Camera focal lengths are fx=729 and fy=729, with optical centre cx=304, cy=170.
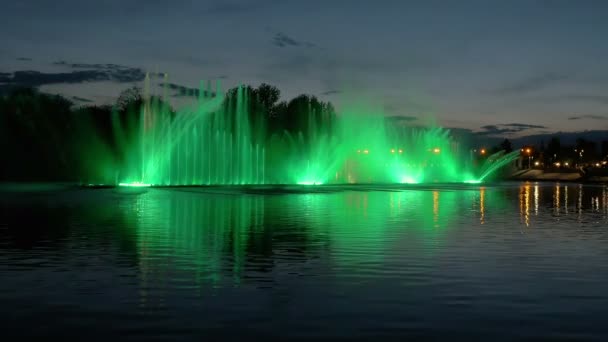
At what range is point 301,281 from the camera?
1341cm

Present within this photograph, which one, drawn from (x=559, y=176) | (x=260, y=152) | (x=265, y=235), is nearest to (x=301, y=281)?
(x=265, y=235)

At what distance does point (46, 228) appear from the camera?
24.0 metres

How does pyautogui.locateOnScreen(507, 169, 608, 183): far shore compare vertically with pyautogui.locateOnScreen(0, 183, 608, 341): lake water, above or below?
above

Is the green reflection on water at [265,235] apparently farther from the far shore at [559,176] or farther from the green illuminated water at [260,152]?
the far shore at [559,176]

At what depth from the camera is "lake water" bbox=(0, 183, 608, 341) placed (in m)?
9.61

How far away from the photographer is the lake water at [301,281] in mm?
9609

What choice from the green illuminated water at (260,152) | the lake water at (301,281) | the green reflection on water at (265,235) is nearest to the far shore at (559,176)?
the green illuminated water at (260,152)

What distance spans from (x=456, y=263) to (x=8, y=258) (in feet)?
32.8

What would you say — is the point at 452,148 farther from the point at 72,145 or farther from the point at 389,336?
the point at 389,336

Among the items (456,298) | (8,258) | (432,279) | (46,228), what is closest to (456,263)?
(432,279)

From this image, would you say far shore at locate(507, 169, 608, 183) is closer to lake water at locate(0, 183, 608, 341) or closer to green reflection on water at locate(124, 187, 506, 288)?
green reflection on water at locate(124, 187, 506, 288)

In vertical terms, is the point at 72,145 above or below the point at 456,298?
above

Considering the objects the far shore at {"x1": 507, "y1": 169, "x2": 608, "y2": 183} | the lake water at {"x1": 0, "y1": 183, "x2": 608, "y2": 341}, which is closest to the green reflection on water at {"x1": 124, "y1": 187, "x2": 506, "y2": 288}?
the lake water at {"x1": 0, "y1": 183, "x2": 608, "y2": 341}

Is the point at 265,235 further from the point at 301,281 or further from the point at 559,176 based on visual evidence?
the point at 559,176
